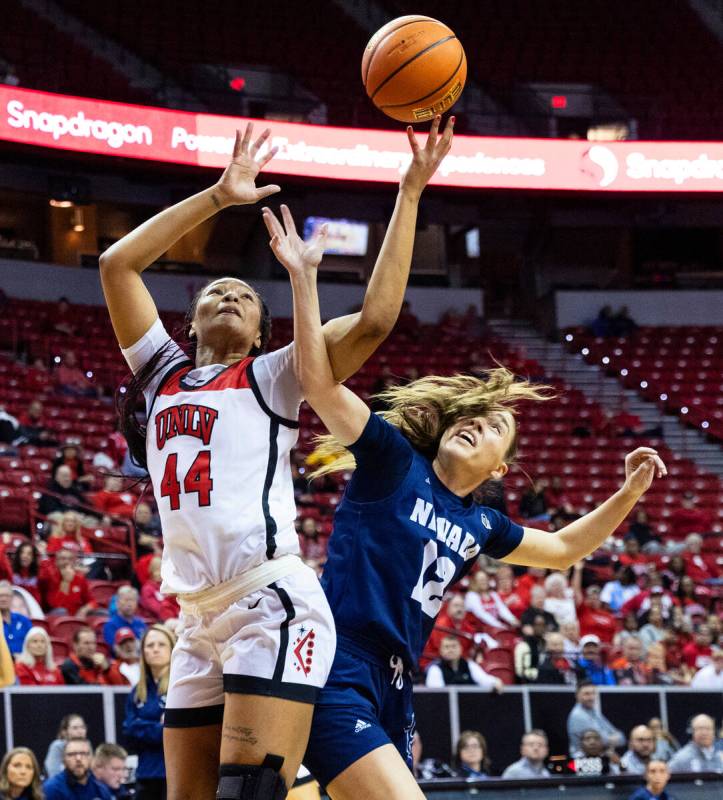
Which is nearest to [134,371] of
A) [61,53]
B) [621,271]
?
[61,53]

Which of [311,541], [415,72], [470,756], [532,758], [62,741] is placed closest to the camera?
A: [415,72]

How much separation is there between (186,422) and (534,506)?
1277 centimetres

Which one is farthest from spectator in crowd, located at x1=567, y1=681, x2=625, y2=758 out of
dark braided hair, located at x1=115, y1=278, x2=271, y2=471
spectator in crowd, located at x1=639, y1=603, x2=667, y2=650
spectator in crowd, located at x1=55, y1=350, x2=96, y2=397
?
spectator in crowd, located at x1=55, y1=350, x2=96, y2=397

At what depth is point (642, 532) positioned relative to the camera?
16.6 meters

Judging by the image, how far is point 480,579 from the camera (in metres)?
12.6

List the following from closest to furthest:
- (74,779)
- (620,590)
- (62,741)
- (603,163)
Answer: (74,779), (62,741), (620,590), (603,163)

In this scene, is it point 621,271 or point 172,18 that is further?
point 621,271

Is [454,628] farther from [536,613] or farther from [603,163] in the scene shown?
[603,163]

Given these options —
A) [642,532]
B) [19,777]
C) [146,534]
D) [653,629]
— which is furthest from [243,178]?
[642,532]

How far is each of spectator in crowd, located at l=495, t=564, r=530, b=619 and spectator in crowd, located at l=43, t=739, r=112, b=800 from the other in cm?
601

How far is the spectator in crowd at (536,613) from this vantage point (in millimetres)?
12088

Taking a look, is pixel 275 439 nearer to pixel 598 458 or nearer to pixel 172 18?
pixel 598 458

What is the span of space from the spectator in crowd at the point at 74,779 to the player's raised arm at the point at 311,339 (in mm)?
4570

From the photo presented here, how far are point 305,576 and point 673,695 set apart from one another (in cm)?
856
